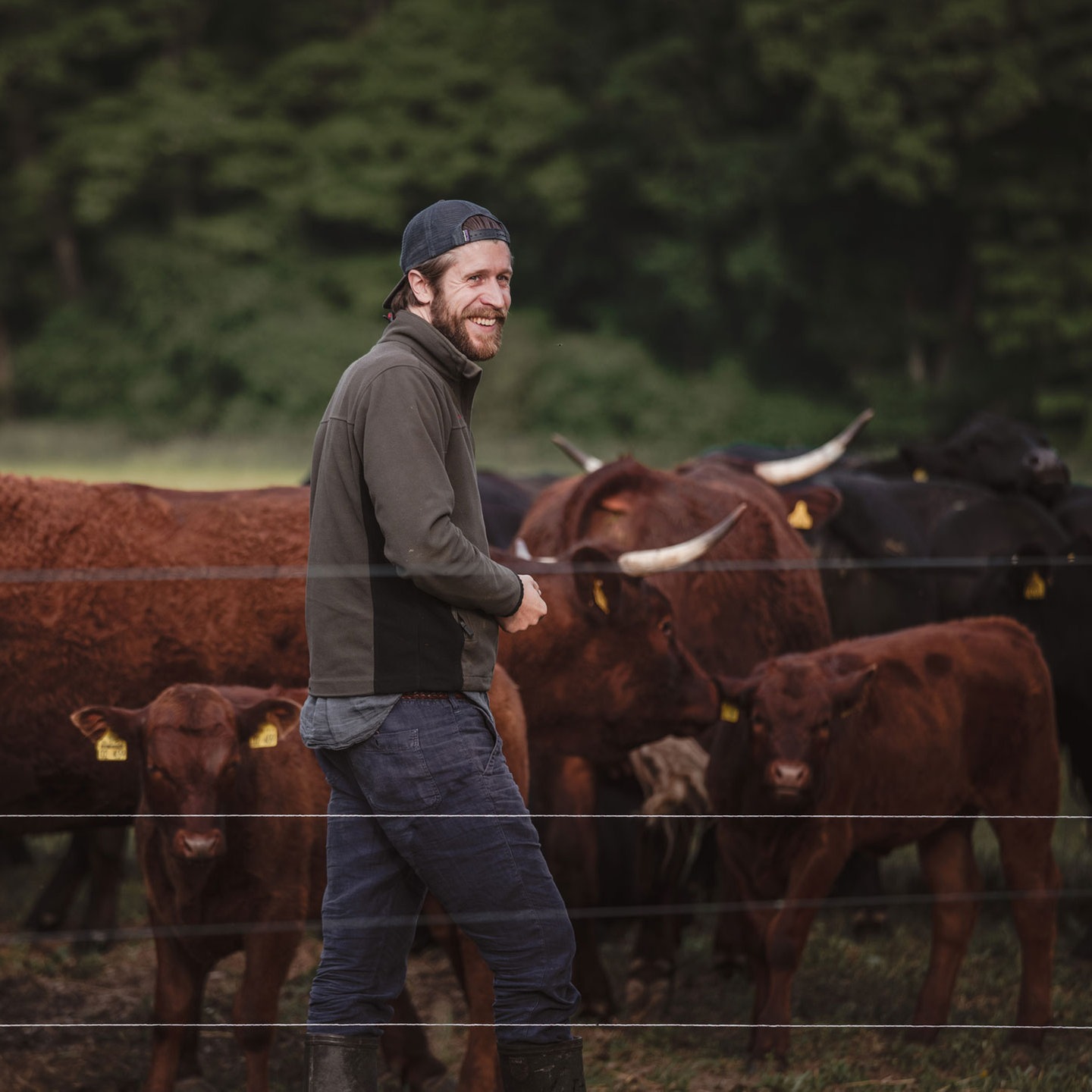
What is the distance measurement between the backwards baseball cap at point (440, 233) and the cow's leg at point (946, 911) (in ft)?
9.58

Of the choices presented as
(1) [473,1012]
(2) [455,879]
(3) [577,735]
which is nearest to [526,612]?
(2) [455,879]

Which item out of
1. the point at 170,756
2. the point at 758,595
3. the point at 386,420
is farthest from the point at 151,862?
the point at 758,595

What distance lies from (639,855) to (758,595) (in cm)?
118

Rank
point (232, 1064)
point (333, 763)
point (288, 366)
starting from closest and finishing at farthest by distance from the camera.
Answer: point (333, 763)
point (232, 1064)
point (288, 366)

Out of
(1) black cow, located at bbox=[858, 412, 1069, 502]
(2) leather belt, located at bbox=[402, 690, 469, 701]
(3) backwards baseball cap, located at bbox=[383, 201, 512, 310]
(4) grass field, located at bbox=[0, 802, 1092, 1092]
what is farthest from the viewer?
(1) black cow, located at bbox=[858, 412, 1069, 502]

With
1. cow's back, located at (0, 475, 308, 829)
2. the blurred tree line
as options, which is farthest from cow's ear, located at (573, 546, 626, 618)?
the blurred tree line

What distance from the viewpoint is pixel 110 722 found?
4.38 metres

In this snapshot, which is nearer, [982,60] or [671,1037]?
[671,1037]

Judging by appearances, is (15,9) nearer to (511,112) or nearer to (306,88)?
(306,88)

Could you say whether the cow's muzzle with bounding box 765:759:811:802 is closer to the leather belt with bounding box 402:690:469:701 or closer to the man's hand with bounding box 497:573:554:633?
the man's hand with bounding box 497:573:554:633

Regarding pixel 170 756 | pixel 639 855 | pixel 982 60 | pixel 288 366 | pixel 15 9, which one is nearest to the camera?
pixel 170 756

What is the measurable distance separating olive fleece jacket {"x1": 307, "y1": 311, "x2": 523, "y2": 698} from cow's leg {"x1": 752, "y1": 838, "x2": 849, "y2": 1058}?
202 cm

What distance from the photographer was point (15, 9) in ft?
107

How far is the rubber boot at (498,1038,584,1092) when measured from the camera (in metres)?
3.07
